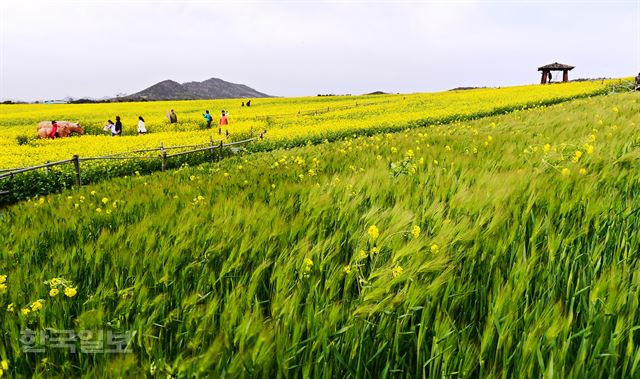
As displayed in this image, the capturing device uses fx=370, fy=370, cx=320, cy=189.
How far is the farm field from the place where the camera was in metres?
1.12

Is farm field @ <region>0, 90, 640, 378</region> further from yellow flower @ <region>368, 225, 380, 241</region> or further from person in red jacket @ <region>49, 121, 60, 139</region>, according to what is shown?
person in red jacket @ <region>49, 121, 60, 139</region>

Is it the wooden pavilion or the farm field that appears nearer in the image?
the farm field

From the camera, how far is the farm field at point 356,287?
1115 mm

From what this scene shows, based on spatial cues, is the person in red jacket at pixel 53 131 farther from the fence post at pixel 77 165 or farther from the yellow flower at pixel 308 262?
the yellow flower at pixel 308 262

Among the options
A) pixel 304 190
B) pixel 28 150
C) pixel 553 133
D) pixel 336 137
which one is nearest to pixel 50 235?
pixel 304 190

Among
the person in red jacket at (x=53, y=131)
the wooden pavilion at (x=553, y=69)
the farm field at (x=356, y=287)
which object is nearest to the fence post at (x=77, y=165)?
the farm field at (x=356, y=287)

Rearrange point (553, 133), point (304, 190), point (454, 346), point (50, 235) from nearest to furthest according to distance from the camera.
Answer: point (454, 346), point (50, 235), point (304, 190), point (553, 133)

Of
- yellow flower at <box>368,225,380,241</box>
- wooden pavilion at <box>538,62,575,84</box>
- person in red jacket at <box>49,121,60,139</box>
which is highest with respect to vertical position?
wooden pavilion at <box>538,62,575,84</box>

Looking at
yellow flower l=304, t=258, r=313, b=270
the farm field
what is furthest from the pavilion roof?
yellow flower l=304, t=258, r=313, b=270

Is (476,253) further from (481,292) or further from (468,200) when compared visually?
(468,200)

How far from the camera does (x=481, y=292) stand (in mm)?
1456

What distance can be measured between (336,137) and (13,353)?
20.3 m

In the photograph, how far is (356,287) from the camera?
1684 mm

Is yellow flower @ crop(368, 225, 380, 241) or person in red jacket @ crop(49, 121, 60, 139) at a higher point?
person in red jacket @ crop(49, 121, 60, 139)
